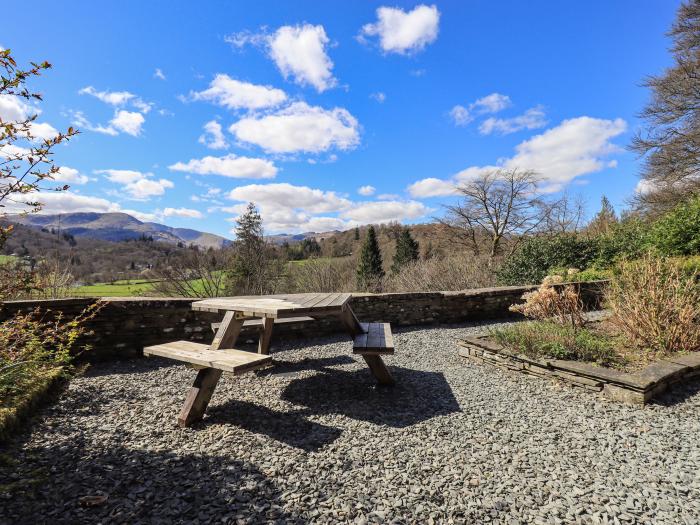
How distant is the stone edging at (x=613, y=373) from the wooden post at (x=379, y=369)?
1563mm

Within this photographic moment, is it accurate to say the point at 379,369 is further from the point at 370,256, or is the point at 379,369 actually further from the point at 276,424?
the point at 370,256

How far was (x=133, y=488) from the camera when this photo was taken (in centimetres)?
196

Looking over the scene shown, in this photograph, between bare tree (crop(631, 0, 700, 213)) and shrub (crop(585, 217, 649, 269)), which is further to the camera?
bare tree (crop(631, 0, 700, 213))

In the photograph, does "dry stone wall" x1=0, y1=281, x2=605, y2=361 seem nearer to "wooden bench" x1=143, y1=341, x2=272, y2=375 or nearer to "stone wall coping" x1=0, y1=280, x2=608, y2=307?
"stone wall coping" x1=0, y1=280, x2=608, y2=307

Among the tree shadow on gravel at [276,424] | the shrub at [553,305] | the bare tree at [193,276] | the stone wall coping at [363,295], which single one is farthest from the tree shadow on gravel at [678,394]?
the bare tree at [193,276]

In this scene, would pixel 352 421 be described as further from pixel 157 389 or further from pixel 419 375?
pixel 157 389

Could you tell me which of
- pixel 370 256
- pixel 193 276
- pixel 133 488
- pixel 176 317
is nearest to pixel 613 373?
pixel 133 488

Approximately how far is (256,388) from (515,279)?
9.15m

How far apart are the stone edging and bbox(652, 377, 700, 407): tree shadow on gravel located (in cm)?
5

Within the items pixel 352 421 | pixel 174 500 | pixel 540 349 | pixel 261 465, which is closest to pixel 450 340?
pixel 540 349

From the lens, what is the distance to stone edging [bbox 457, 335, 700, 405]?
320cm

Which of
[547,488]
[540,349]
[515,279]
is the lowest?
[547,488]

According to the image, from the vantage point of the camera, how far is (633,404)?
3.18 meters

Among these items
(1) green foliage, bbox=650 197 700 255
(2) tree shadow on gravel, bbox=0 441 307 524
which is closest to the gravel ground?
(2) tree shadow on gravel, bbox=0 441 307 524
